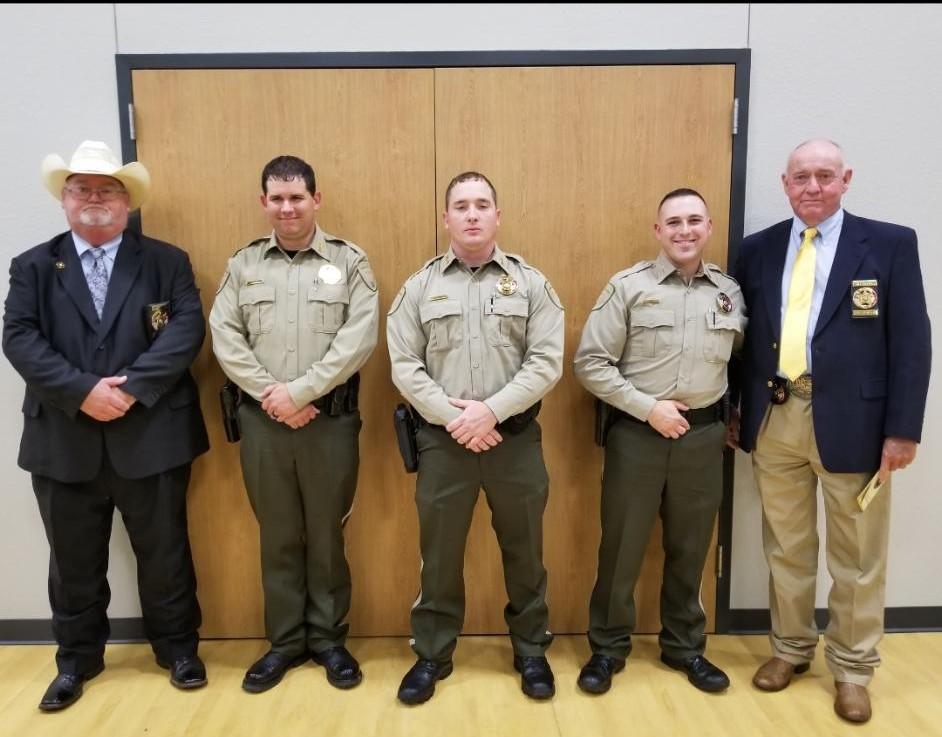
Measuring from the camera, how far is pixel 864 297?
2232mm

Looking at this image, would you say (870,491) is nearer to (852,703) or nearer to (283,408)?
(852,703)

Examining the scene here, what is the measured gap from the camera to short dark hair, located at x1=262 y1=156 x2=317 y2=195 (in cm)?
233

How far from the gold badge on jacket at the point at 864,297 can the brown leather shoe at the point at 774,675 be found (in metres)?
1.27

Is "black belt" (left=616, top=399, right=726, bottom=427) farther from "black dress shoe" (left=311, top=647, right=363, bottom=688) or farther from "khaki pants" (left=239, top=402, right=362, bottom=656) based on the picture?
"black dress shoe" (left=311, top=647, right=363, bottom=688)

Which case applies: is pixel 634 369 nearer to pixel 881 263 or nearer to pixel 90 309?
pixel 881 263

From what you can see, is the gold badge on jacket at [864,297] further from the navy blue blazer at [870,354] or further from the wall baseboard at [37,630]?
the wall baseboard at [37,630]

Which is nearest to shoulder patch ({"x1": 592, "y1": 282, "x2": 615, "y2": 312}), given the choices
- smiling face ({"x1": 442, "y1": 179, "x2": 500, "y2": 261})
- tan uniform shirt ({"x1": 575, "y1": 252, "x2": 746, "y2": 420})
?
tan uniform shirt ({"x1": 575, "y1": 252, "x2": 746, "y2": 420})

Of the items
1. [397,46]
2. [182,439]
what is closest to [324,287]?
[182,439]

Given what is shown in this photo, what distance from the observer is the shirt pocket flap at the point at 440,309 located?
2297 millimetres

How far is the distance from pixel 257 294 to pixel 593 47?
1544 mm

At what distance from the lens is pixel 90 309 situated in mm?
2354

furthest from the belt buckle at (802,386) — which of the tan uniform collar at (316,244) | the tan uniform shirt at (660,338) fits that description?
the tan uniform collar at (316,244)

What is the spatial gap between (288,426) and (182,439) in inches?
15.7

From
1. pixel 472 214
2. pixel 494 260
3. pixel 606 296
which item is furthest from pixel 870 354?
pixel 472 214
